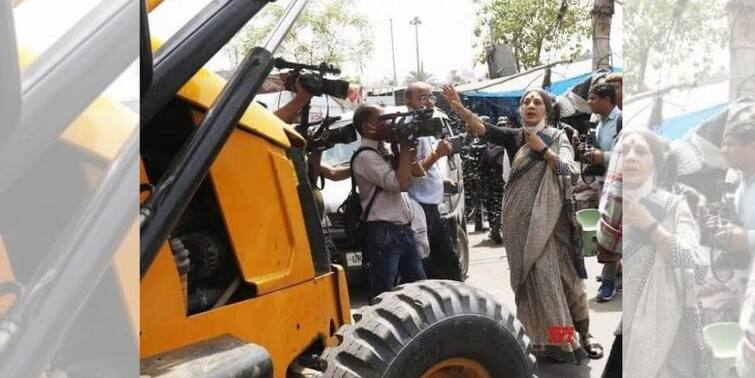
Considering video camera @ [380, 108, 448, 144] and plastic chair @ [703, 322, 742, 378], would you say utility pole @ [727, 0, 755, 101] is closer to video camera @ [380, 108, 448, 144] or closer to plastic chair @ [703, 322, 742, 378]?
plastic chair @ [703, 322, 742, 378]

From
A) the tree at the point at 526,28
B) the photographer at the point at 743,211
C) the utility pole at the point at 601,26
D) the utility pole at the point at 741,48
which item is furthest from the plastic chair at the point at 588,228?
the tree at the point at 526,28

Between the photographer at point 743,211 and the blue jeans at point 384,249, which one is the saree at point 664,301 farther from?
the blue jeans at point 384,249

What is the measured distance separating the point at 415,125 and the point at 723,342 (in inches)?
90.8

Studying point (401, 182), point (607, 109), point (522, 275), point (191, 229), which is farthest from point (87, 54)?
point (607, 109)

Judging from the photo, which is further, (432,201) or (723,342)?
(432,201)

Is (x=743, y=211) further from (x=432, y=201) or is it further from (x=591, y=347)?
(x=432, y=201)

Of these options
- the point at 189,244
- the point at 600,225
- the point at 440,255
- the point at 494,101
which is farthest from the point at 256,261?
the point at 494,101

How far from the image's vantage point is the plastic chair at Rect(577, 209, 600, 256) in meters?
4.93

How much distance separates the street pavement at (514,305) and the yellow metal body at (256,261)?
4.65 feet

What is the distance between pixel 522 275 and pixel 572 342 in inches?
19.8

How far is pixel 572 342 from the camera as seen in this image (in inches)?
183

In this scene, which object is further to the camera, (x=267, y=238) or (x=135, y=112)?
(x=267, y=238)

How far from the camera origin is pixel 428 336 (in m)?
2.82

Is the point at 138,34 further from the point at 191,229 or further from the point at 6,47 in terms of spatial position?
the point at 191,229
